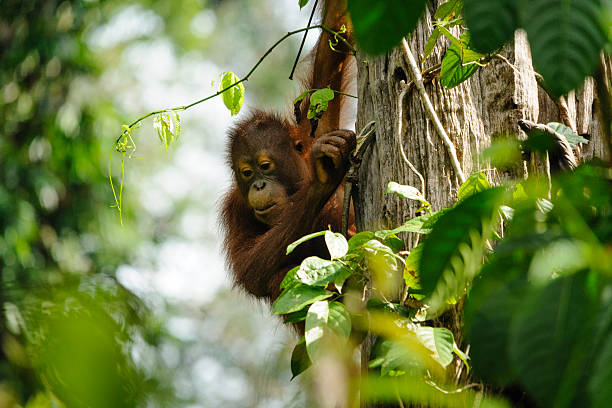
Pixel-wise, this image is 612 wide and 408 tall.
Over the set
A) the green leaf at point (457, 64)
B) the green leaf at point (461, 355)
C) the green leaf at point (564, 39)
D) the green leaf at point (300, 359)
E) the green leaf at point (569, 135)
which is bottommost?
the green leaf at point (300, 359)

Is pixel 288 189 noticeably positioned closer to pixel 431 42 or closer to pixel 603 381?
pixel 431 42

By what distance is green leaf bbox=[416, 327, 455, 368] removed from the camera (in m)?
1.61

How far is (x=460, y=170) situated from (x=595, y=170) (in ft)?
3.96

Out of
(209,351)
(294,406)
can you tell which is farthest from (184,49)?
(294,406)

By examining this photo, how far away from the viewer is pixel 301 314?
2.01 m

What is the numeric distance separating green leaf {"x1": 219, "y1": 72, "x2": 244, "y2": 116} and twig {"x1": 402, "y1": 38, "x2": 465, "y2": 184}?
737mm

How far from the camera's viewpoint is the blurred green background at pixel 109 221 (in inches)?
20.7

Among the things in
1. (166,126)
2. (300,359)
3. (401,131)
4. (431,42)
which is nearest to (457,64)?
(431,42)

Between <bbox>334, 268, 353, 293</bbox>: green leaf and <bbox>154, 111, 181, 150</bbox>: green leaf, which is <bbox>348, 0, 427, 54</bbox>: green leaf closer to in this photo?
<bbox>334, 268, 353, 293</bbox>: green leaf

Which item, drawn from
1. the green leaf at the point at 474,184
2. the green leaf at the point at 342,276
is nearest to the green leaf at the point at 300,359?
the green leaf at the point at 342,276

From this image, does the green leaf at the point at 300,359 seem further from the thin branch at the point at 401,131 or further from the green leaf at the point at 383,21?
the green leaf at the point at 383,21

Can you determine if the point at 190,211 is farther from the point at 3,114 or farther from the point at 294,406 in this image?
the point at 294,406

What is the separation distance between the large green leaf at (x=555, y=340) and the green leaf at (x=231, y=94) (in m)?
2.11

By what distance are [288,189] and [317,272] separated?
179 centimetres
